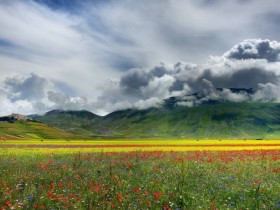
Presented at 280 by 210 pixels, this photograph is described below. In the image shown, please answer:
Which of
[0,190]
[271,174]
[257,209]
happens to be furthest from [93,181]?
[271,174]

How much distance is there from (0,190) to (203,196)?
862 centimetres

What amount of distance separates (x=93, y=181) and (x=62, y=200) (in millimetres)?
4488

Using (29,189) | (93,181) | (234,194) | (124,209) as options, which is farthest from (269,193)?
(29,189)

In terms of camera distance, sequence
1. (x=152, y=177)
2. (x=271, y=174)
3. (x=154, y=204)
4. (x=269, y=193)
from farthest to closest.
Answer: (x=271, y=174), (x=152, y=177), (x=269, y=193), (x=154, y=204)

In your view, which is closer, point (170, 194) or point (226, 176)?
point (170, 194)

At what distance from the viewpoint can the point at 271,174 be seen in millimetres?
18844

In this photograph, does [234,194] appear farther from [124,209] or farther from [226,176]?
[124,209]

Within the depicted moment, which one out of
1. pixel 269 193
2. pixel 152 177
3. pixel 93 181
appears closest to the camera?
pixel 269 193

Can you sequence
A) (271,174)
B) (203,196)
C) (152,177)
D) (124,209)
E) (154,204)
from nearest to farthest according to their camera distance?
(124,209) → (154,204) → (203,196) → (152,177) → (271,174)

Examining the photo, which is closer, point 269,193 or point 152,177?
point 269,193

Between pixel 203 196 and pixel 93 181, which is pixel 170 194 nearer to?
pixel 203 196

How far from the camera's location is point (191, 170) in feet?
65.3

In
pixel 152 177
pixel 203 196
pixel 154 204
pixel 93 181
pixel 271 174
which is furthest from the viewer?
pixel 271 174

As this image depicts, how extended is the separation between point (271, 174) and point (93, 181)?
10.8m
